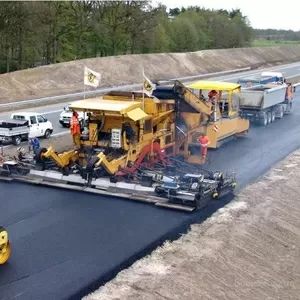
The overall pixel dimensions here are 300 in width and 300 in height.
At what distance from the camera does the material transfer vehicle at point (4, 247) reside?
31.8ft

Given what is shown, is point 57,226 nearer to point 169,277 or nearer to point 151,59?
point 169,277

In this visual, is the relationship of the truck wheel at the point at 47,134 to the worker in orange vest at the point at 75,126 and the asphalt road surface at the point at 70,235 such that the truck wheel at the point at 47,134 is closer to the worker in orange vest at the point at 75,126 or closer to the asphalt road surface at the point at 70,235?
the worker in orange vest at the point at 75,126

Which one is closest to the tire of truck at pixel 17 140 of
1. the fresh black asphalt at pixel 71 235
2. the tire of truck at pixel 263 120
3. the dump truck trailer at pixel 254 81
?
the fresh black asphalt at pixel 71 235

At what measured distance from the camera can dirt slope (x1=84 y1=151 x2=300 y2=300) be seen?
928 cm

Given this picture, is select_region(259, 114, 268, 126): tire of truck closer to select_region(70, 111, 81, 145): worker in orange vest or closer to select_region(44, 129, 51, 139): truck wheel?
select_region(44, 129, 51, 139): truck wheel

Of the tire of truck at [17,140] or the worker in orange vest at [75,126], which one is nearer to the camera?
the worker in orange vest at [75,126]

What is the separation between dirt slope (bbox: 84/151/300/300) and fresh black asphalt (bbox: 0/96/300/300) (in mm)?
396

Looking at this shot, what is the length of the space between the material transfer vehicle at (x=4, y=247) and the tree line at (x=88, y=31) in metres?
35.8

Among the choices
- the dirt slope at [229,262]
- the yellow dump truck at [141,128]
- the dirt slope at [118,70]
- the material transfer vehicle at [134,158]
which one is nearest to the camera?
the dirt slope at [229,262]

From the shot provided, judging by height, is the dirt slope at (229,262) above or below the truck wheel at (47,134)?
above

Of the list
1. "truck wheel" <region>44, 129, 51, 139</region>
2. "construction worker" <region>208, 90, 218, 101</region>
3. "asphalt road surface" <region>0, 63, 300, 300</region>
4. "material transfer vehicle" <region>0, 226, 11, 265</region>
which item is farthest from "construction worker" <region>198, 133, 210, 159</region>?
"material transfer vehicle" <region>0, 226, 11, 265</region>

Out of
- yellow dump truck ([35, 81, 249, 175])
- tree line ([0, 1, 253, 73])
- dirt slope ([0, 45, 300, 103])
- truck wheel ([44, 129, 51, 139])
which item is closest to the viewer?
yellow dump truck ([35, 81, 249, 175])

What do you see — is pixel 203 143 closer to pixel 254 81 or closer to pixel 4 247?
pixel 4 247

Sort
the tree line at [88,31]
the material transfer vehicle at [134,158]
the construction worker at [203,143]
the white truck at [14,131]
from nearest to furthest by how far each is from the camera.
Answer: the material transfer vehicle at [134,158] → the construction worker at [203,143] → the white truck at [14,131] → the tree line at [88,31]
